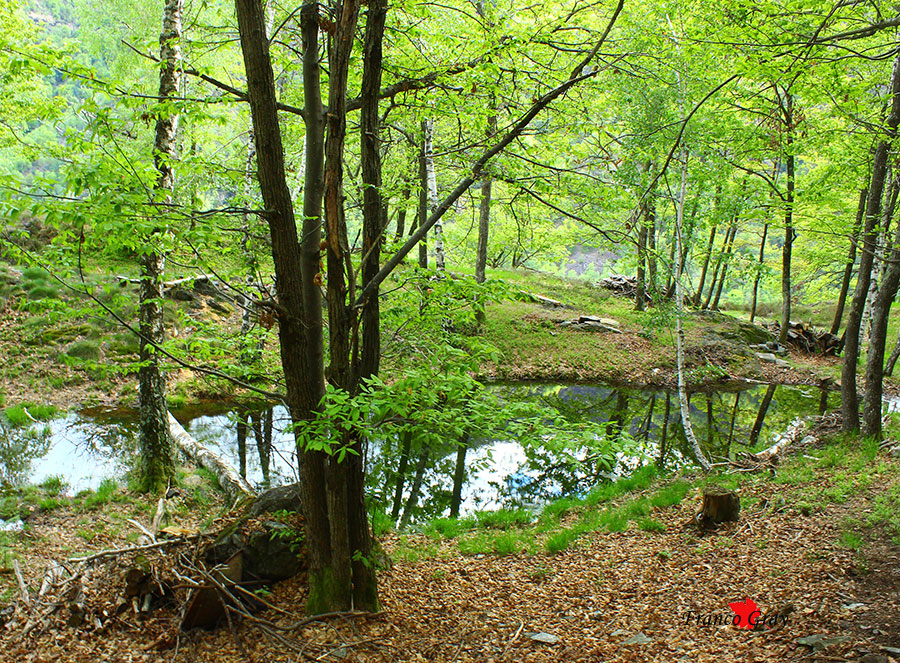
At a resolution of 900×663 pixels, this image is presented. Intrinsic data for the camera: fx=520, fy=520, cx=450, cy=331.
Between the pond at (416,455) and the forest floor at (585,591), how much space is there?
1.17 metres

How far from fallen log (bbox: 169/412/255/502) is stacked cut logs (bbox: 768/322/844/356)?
20.9m

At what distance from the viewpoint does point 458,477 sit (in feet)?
32.0

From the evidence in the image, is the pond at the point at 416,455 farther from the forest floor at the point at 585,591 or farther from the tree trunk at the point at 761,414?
the forest floor at the point at 585,591

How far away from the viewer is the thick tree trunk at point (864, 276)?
23.6ft

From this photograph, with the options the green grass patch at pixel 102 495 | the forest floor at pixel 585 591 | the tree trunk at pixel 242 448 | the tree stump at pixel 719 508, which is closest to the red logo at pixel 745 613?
the forest floor at pixel 585 591

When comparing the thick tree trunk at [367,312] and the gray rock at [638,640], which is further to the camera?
the thick tree trunk at [367,312]

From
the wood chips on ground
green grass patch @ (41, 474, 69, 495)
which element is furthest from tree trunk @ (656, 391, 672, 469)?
green grass patch @ (41, 474, 69, 495)

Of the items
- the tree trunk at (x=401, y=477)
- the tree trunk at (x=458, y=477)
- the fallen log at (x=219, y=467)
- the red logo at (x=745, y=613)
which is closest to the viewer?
the red logo at (x=745, y=613)

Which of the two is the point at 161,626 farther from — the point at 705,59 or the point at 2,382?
the point at 705,59

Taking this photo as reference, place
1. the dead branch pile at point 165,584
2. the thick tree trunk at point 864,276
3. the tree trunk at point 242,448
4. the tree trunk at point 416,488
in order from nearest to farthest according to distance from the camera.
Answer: the dead branch pile at point 165,584 < the thick tree trunk at point 864,276 < the tree trunk at point 416,488 < the tree trunk at point 242,448

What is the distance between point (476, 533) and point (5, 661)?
5151 millimetres

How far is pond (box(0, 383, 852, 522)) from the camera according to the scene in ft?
26.9

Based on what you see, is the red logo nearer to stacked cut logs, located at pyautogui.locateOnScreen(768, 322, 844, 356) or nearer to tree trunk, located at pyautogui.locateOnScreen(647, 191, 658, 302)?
tree trunk, located at pyautogui.locateOnScreen(647, 191, 658, 302)

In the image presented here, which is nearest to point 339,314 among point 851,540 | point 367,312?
point 367,312
